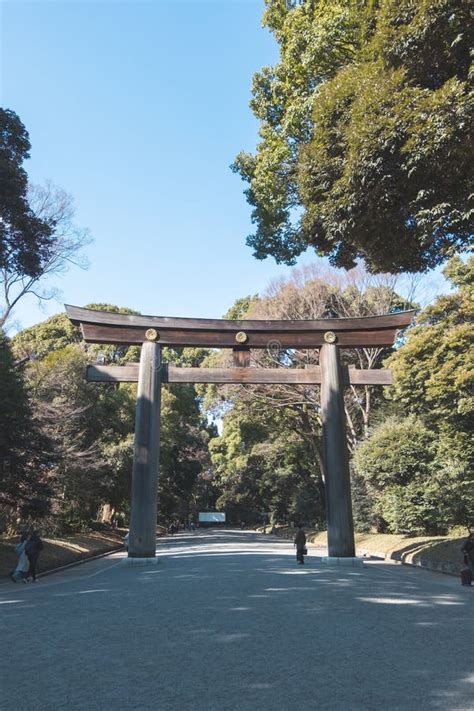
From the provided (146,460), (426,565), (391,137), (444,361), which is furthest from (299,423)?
(391,137)

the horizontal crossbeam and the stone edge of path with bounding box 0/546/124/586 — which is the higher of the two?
the horizontal crossbeam

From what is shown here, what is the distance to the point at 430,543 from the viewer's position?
16297mm

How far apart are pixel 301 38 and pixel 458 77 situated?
6.23 m

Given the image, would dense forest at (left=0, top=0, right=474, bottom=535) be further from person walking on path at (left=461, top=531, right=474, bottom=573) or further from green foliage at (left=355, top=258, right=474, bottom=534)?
person walking on path at (left=461, top=531, right=474, bottom=573)

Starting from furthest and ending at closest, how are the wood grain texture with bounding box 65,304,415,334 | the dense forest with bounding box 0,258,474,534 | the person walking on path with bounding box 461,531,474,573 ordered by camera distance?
the dense forest with bounding box 0,258,474,534 < the wood grain texture with bounding box 65,304,415,334 < the person walking on path with bounding box 461,531,474,573

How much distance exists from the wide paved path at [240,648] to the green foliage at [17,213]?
33.2ft

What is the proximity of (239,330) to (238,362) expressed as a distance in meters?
0.96

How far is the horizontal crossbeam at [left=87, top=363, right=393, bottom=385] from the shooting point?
571 inches

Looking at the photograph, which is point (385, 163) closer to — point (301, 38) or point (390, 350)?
point (301, 38)

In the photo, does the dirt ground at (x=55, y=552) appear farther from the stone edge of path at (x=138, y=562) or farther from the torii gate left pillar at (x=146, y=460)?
the torii gate left pillar at (x=146, y=460)

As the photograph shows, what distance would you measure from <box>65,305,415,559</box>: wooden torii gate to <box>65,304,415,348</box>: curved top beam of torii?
3cm

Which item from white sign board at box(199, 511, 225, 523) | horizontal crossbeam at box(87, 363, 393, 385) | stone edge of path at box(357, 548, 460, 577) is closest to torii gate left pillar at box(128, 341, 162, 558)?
horizontal crossbeam at box(87, 363, 393, 385)

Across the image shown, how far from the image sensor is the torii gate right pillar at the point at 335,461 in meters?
12.9

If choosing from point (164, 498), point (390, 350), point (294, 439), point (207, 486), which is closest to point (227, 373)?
point (390, 350)
